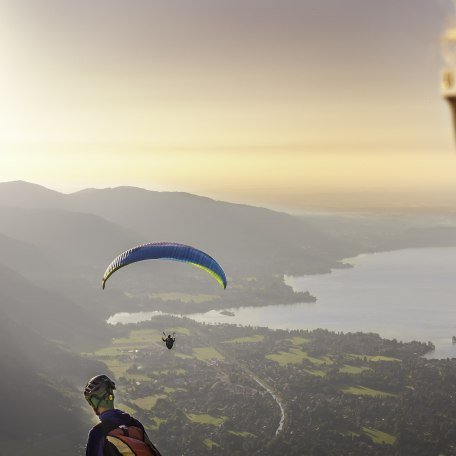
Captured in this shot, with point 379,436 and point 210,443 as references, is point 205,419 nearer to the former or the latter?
point 210,443

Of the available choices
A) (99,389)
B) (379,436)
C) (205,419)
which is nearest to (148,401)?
(205,419)

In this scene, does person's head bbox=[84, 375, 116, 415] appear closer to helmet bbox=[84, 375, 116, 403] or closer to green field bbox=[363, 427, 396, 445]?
helmet bbox=[84, 375, 116, 403]

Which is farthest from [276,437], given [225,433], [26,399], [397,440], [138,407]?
[26,399]

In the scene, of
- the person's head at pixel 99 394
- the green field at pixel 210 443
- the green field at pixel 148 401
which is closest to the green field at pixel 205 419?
the green field at pixel 210 443

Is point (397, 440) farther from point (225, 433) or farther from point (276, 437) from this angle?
point (225, 433)

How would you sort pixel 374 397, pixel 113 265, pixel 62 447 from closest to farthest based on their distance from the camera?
pixel 113 265 → pixel 62 447 → pixel 374 397

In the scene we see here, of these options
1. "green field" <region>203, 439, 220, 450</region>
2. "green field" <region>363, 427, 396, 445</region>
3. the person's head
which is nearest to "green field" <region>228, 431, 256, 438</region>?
"green field" <region>203, 439, 220, 450</region>
